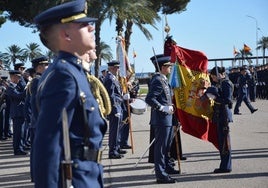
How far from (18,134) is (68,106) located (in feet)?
26.3

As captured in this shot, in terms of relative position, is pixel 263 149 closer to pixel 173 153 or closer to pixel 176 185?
pixel 173 153

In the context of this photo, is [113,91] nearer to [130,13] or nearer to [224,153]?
[224,153]

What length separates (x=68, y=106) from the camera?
89.2 inches

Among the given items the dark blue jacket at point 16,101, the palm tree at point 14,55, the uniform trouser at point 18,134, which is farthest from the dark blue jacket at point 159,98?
the palm tree at point 14,55

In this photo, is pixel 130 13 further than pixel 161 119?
Yes

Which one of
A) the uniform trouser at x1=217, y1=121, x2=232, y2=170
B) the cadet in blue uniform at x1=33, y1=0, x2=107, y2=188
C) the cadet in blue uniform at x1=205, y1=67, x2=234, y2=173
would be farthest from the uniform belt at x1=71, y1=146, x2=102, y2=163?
the uniform trouser at x1=217, y1=121, x2=232, y2=170

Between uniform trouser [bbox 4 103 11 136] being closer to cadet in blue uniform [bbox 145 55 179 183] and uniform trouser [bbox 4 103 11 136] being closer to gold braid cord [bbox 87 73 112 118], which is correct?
cadet in blue uniform [bbox 145 55 179 183]

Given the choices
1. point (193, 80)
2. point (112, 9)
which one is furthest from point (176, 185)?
point (112, 9)

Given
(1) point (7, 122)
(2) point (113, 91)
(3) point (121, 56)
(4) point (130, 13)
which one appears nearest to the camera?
(2) point (113, 91)

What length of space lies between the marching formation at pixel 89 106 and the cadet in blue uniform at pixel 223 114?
0.02 m

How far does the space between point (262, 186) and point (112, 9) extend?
20.3m

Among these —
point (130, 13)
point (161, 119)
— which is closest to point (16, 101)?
point (161, 119)

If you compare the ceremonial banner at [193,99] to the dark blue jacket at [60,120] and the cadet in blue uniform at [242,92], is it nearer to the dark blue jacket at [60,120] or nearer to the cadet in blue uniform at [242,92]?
the dark blue jacket at [60,120]

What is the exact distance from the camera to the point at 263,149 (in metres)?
9.12
